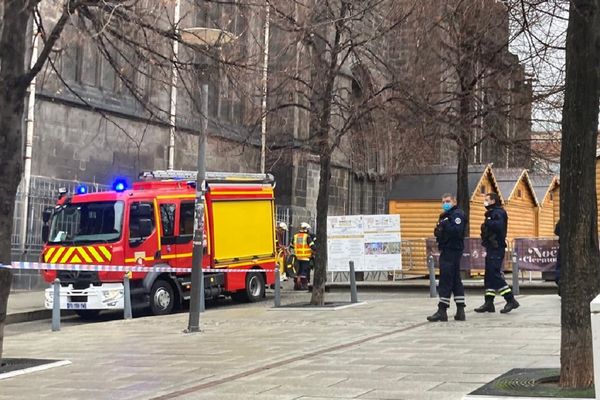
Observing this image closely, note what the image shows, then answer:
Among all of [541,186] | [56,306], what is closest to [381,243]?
[56,306]

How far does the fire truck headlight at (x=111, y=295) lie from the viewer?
15273 mm

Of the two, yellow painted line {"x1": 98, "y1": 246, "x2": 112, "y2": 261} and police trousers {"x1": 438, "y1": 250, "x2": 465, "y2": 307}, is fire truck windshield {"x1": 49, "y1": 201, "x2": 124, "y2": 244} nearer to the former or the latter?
yellow painted line {"x1": 98, "y1": 246, "x2": 112, "y2": 261}

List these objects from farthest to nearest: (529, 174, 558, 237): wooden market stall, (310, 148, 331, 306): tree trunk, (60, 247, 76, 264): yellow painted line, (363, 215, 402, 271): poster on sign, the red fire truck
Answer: (529, 174, 558, 237): wooden market stall
(363, 215, 402, 271): poster on sign
(60, 247, 76, 264): yellow painted line
the red fire truck
(310, 148, 331, 306): tree trunk

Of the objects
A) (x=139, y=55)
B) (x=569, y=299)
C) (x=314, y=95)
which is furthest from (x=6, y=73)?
(x=314, y=95)

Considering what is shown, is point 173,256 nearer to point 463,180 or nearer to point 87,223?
point 87,223

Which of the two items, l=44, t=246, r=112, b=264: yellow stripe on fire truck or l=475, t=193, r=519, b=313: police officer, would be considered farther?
l=44, t=246, r=112, b=264: yellow stripe on fire truck

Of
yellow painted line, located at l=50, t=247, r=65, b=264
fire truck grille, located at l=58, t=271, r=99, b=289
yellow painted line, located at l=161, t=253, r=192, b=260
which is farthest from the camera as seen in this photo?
yellow painted line, located at l=161, t=253, r=192, b=260

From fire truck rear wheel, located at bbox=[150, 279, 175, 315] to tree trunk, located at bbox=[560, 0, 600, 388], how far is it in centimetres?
1086

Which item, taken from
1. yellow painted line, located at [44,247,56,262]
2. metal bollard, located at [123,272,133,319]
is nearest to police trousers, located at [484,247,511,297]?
metal bollard, located at [123,272,133,319]

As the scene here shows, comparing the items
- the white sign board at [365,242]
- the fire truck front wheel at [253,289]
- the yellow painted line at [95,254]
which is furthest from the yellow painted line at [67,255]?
the white sign board at [365,242]

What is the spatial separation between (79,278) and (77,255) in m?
0.57

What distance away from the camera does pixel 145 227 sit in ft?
52.8

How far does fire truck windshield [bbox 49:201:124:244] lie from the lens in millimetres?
16062

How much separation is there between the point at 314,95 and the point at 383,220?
6.38 meters
